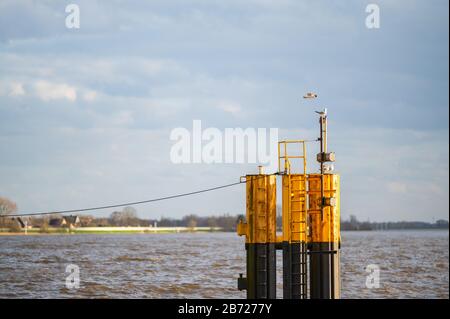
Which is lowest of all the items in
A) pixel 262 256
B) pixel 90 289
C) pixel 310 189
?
pixel 90 289

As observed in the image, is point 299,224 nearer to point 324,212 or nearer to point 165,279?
point 324,212

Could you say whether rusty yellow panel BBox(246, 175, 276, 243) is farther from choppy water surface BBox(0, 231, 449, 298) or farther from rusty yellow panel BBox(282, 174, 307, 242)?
choppy water surface BBox(0, 231, 449, 298)

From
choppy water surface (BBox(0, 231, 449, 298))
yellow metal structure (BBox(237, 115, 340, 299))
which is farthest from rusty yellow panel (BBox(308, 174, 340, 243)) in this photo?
choppy water surface (BBox(0, 231, 449, 298))

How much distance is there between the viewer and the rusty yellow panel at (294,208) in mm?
22906

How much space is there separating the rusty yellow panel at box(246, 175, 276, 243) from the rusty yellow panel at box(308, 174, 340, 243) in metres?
1.24

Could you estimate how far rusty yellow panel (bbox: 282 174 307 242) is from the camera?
22906mm

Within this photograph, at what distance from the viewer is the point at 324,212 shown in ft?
76.6

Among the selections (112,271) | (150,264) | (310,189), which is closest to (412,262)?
(150,264)

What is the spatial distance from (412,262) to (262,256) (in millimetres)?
59176

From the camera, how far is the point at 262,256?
22.9m

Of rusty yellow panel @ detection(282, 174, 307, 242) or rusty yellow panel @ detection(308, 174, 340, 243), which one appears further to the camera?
rusty yellow panel @ detection(308, 174, 340, 243)
